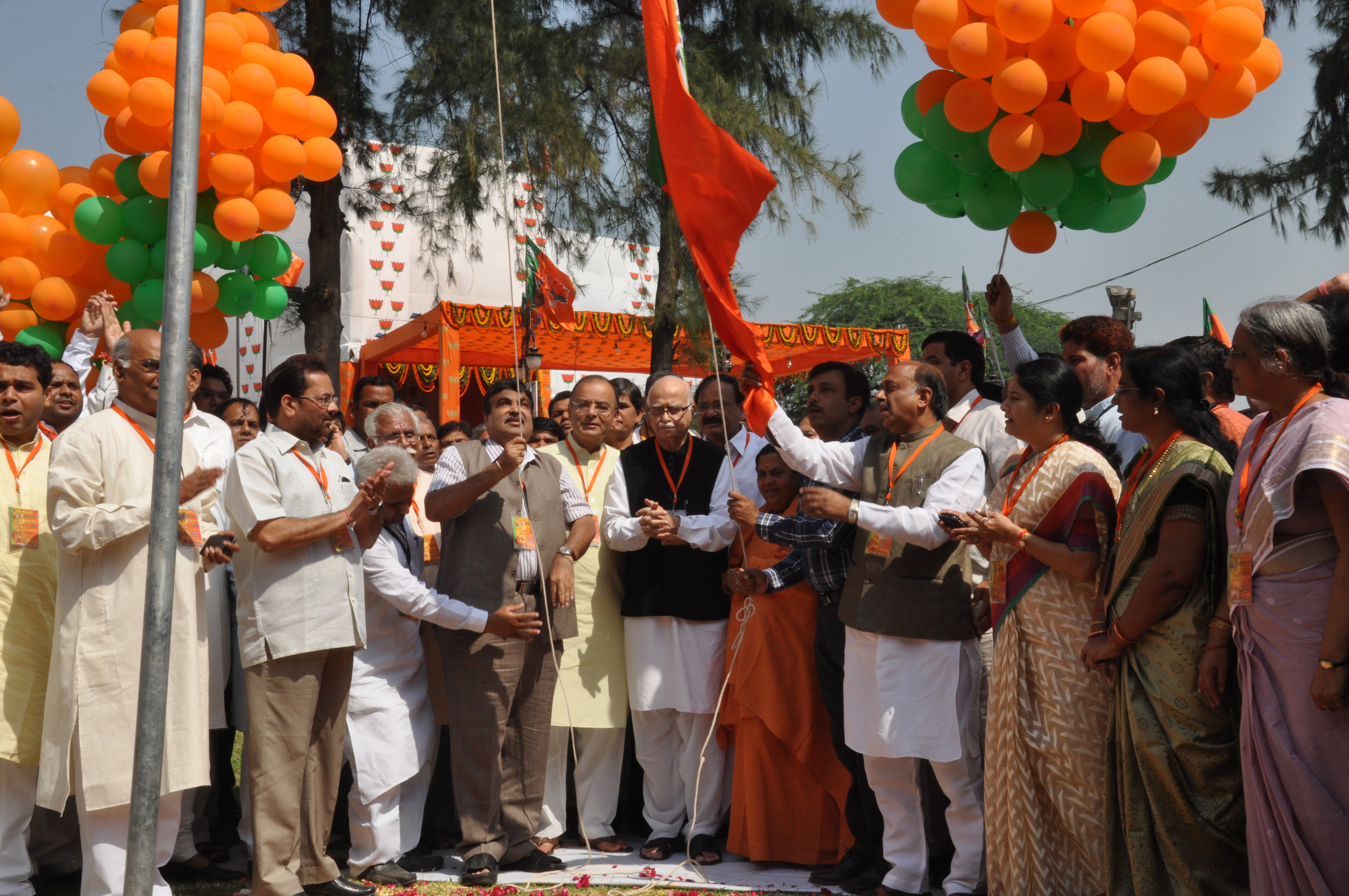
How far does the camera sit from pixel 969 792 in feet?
13.7

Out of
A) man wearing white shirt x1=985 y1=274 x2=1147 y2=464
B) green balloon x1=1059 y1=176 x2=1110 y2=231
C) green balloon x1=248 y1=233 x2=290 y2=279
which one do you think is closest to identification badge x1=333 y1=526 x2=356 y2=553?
green balloon x1=248 y1=233 x2=290 y2=279

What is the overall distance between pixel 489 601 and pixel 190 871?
5.40ft

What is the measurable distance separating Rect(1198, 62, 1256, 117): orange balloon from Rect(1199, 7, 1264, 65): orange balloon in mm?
69

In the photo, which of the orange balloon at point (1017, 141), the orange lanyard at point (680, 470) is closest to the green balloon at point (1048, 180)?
the orange balloon at point (1017, 141)

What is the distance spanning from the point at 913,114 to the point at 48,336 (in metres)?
4.18

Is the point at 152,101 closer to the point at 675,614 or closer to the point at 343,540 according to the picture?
the point at 343,540

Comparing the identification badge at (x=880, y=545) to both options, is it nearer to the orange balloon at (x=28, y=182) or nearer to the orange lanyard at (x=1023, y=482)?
the orange lanyard at (x=1023, y=482)

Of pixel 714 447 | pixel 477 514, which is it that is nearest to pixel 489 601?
pixel 477 514

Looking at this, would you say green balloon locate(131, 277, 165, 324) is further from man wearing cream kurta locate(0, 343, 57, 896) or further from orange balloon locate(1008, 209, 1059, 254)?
orange balloon locate(1008, 209, 1059, 254)

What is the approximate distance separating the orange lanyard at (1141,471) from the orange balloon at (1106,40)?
4.47ft

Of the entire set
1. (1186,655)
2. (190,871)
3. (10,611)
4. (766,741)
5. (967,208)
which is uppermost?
(967,208)

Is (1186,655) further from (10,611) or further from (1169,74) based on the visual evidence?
(10,611)

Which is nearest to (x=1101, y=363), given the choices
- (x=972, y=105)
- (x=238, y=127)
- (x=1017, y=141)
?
(x=1017, y=141)

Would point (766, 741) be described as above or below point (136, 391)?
below
